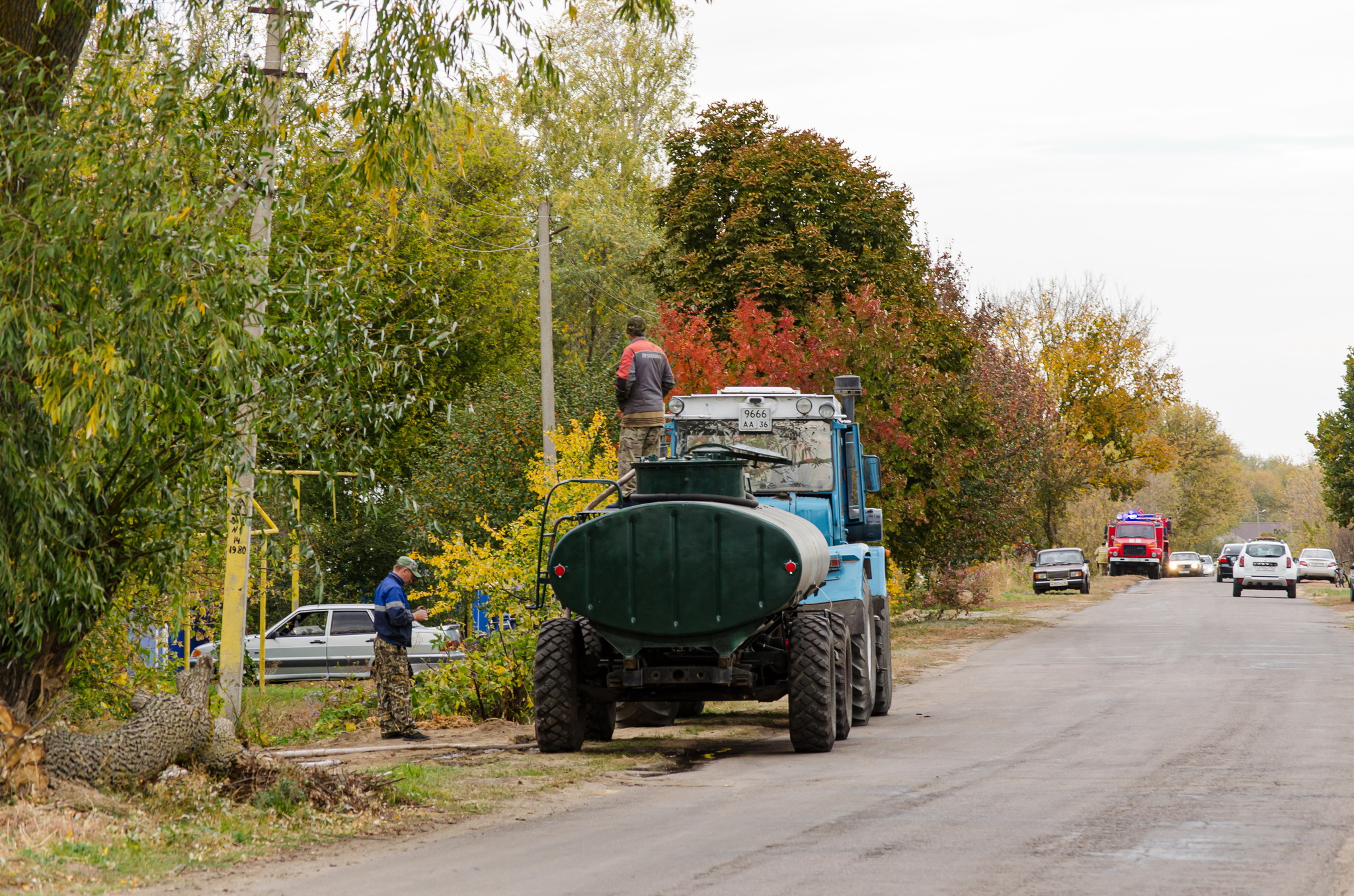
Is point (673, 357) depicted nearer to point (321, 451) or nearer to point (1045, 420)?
point (321, 451)

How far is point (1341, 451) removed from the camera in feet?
158

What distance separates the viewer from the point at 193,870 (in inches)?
297

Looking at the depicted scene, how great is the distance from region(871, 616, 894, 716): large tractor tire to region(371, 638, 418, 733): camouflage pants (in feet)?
16.1

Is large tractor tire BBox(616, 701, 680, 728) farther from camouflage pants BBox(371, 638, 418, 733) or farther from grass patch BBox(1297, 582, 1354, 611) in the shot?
grass patch BBox(1297, 582, 1354, 611)

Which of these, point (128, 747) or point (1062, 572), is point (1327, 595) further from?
A: point (128, 747)

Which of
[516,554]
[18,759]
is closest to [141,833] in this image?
[18,759]

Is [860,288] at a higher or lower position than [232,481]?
higher

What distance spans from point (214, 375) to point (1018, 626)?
2694 cm

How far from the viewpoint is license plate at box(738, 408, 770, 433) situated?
49.5 feet

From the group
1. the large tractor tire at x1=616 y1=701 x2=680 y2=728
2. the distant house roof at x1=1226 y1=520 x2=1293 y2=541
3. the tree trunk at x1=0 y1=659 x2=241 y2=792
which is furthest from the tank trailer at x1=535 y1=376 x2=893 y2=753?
the distant house roof at x1=1226 y1=520 x2=1293 y2=541

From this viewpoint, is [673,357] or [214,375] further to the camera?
[673,357]

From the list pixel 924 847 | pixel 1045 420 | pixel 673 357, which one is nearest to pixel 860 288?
pixel 673 357

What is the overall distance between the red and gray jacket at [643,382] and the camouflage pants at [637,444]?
0.08 m

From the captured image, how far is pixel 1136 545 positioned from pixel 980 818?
6581 centimetres
